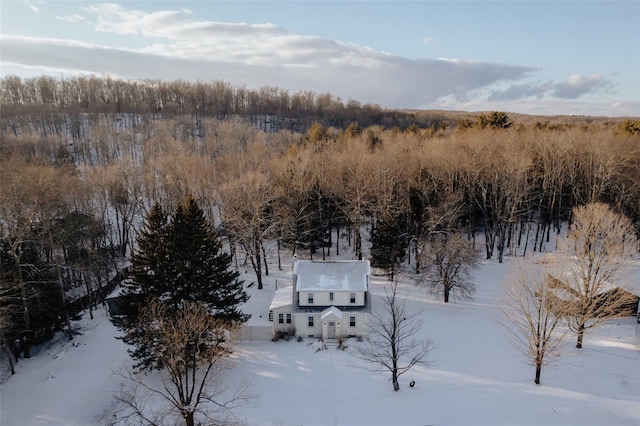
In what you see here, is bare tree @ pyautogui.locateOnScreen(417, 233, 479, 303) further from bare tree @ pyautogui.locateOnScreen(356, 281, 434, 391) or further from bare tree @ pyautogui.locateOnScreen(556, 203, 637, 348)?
bare tree @ pyautogui.locateOnScreen(556, 203, 637, 348)

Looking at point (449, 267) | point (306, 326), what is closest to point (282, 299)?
point (306, 326)

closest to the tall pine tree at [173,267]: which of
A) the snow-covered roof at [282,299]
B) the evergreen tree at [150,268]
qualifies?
the evergreen tree at [150,268]

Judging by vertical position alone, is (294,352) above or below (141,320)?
below

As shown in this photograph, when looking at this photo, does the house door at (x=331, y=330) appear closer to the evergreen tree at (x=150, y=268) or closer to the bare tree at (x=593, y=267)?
the evergreen tree at (x=150, y=268)

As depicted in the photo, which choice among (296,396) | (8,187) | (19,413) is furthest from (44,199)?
(296,396)

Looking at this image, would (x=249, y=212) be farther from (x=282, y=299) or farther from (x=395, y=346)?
(x=395, y=346)

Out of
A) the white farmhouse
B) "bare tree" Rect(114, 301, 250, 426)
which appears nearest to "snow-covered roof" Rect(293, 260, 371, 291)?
the white farmhouse

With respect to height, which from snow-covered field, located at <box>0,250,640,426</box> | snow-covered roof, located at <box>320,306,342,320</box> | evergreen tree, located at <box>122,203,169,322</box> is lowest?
snow-covered field, located at <box>0,250,640,426</box>

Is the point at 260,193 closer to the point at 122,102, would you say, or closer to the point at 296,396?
the point at 296,396
